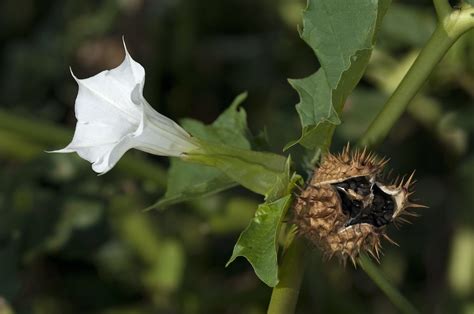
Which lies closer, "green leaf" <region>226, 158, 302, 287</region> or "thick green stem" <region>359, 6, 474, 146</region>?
"green leaf" <region>226, 158, 302, 287</region>

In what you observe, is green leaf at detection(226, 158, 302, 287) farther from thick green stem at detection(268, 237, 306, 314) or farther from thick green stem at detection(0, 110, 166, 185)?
thick green stem at detection(0, 110, 166, 185)

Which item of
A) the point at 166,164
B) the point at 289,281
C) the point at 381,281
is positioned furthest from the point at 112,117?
the point at 166,164

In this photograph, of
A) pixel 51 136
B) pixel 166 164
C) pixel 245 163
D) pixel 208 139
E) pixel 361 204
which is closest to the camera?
→ pixel 361 204

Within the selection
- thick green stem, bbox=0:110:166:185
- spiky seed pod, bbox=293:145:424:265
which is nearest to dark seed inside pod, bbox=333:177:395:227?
spiky seed pod, bbox=293:145:424:265

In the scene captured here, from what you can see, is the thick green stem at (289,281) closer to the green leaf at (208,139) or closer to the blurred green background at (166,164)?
the green leaf at (208,139)

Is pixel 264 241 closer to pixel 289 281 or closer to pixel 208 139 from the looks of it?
pixel 289 281

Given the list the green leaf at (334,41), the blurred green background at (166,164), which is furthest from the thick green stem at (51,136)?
the green leaf at (334,41)
